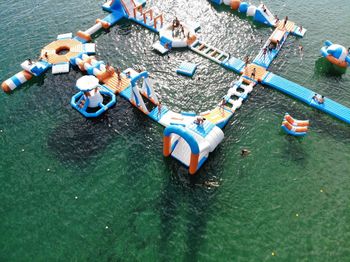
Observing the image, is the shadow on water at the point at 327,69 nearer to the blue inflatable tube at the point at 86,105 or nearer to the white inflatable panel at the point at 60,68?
the blue inflatable tube at the point at 86,105

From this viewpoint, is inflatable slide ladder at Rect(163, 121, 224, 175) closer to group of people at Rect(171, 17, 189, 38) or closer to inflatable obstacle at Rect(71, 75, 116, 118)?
inflatable obstacle at Rect(71, 75, 116, 118)

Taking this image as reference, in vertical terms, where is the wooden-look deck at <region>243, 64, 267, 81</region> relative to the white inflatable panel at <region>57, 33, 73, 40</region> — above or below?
above

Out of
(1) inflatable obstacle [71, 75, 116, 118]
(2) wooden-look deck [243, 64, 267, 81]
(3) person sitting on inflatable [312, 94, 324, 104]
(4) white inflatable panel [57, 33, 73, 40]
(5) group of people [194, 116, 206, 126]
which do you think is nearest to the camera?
(5) group of people [194, 116, 206, 126]

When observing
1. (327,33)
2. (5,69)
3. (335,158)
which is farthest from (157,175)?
(327,33)

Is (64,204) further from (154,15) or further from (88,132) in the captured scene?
(154,15)

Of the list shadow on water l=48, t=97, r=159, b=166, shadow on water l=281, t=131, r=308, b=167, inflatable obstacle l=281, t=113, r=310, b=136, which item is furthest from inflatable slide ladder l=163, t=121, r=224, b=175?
inflatable obstacle l=281, t=113, r=310, b=136

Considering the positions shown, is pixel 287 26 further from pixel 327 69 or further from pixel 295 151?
pixel 295 151
